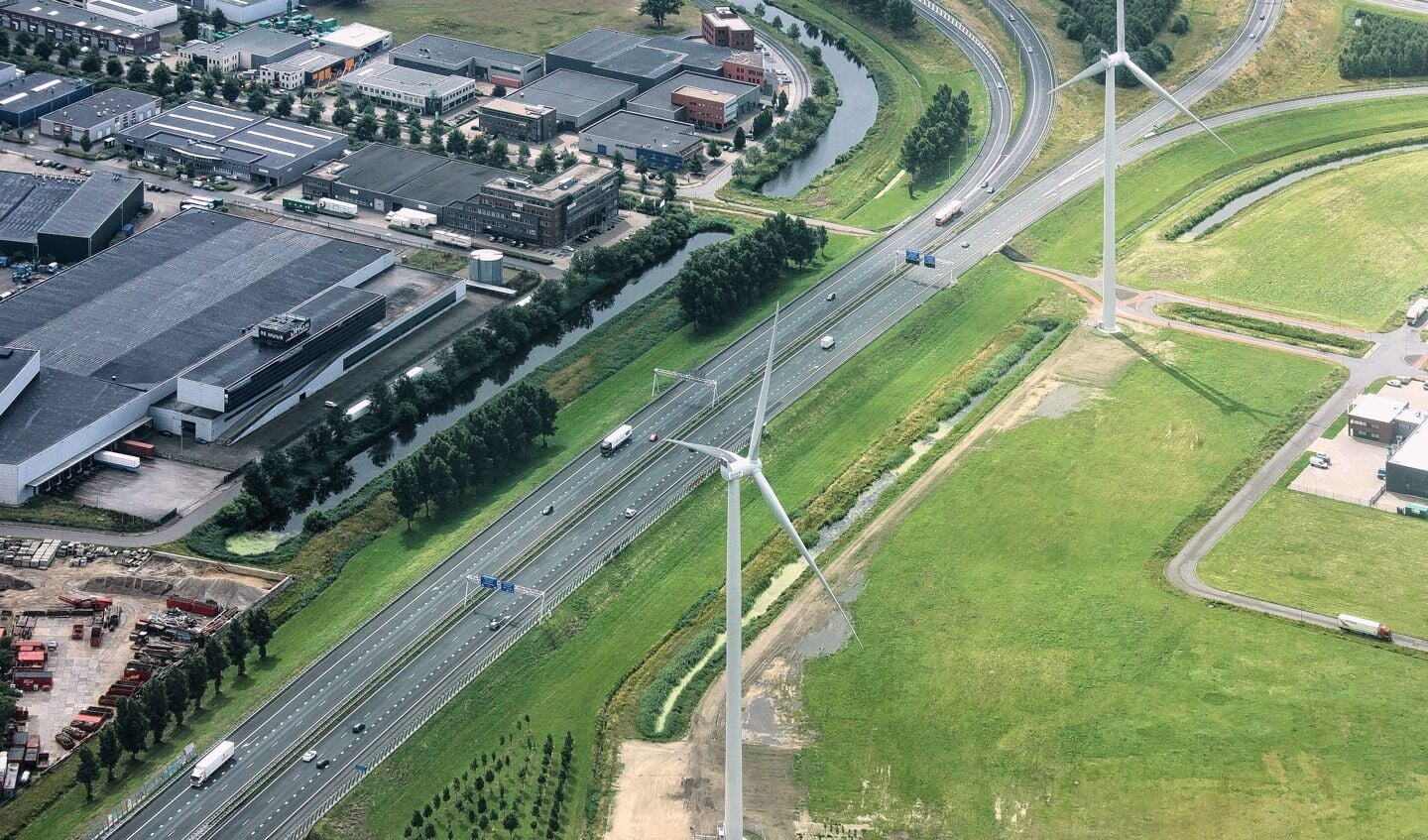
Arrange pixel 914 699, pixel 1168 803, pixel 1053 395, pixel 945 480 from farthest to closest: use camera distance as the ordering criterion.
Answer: pixel 1053 395, pixel 945 480, pixel 914 699, pixel 1168 803

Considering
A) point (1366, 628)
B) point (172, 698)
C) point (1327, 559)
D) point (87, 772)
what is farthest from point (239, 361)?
point (1366, 628)

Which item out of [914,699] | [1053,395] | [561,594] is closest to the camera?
[914,699]

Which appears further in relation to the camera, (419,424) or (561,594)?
(419,424)

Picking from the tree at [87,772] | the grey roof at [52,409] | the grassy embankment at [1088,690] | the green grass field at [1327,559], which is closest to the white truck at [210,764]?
the tree at [87,772]

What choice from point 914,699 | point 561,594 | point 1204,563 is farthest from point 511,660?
point 1204,563

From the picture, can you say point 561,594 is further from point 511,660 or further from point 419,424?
point 419,424

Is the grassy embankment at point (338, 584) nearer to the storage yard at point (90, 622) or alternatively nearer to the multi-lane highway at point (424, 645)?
the multi-lane highway at point (424, 645)

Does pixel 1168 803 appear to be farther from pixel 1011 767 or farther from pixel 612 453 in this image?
pixel 612 453
